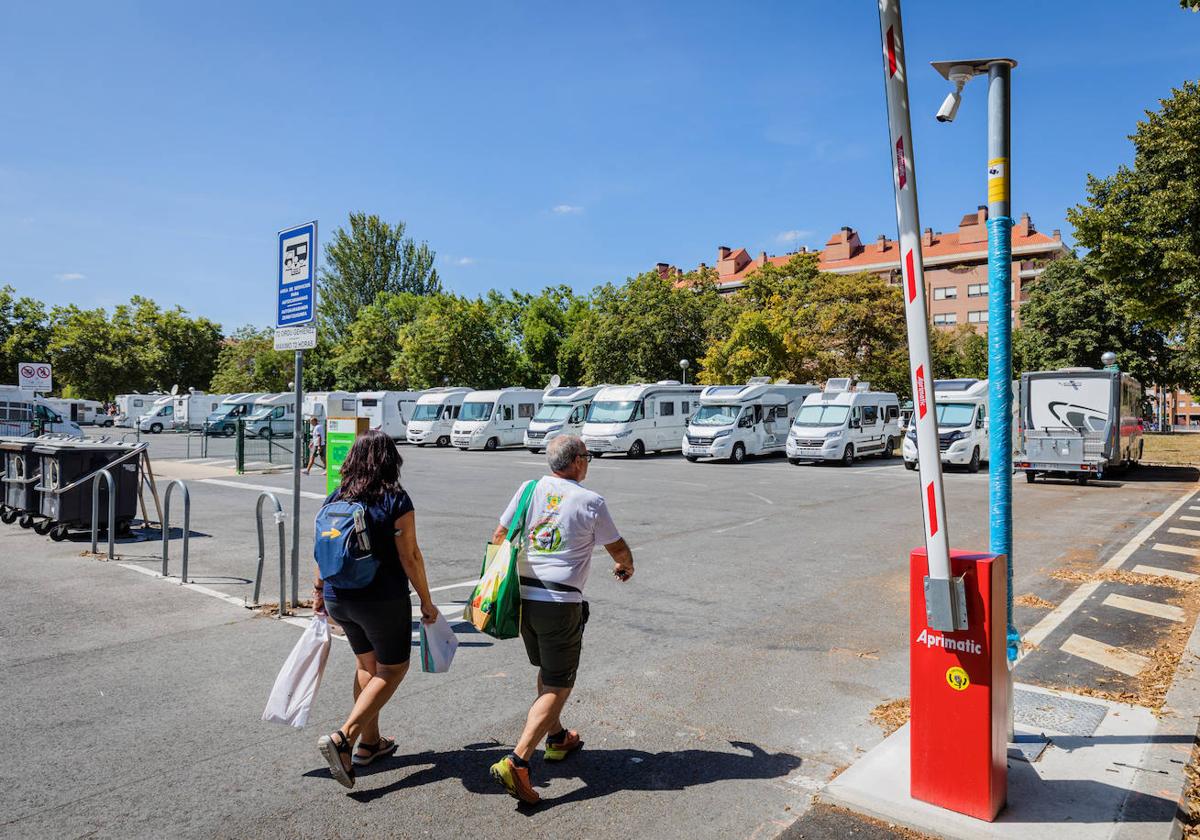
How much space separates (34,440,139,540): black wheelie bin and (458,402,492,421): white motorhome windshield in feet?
77.3

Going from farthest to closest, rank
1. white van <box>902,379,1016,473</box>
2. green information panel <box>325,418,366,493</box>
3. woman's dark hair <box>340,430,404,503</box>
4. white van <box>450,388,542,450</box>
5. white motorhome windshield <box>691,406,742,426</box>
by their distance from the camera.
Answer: white van <box>450,388,542,450</box> < white motorhome windshield <box>691,406,742,426</box> < white van <box>902,379,1016,473</box> < green information panel <box>325,418,366,493</box> < woman's dark hair <box>340,430,404,503</box>

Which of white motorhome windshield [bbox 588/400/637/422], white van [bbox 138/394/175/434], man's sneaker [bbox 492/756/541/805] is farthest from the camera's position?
white van [bbox 138/394/175/434]

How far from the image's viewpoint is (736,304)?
48.5 metres

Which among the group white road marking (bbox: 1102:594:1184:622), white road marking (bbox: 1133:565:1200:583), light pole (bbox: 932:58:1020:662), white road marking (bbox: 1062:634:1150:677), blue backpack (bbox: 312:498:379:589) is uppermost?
light pole (bbox: 932:58:1020:662)

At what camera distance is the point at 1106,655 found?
5.89 meters

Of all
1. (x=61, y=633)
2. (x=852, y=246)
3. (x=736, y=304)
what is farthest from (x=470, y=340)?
(x=852, y=246)

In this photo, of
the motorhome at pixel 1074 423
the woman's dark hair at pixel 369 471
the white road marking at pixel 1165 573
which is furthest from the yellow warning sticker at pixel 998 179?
the motorhome at pixel 1074 423

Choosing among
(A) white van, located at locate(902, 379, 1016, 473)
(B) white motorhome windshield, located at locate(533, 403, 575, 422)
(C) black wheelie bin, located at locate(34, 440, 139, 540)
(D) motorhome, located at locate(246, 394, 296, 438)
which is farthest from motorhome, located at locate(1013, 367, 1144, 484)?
(D) motorhome, located at locate(246, 394, 296, 438)

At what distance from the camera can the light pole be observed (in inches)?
157

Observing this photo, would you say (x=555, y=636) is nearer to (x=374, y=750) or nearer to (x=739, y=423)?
(x=374, y=750)

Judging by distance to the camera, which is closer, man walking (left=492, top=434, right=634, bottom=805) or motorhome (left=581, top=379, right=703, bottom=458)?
man walking (left=492, top=434, right=634, bottom=805)

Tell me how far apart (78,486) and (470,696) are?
795 centimetres

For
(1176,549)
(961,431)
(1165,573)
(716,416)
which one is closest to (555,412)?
(716,416)

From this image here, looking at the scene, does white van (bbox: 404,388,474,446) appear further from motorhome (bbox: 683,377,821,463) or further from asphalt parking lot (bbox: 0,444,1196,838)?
asphalt parking lot (bbox: 0,444,1196,838)
